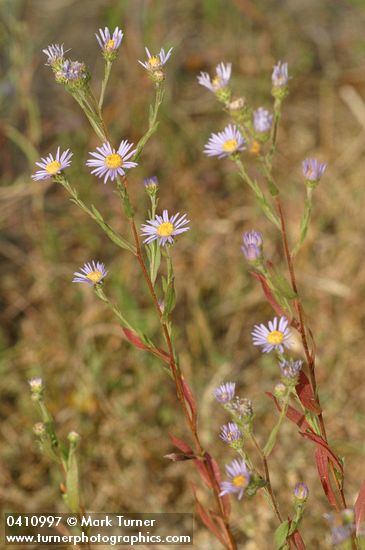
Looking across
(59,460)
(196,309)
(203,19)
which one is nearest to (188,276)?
(196,309)

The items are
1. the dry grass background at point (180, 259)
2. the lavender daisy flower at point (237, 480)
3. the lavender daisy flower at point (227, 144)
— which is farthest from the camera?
the dry grass background at point (180, 259)

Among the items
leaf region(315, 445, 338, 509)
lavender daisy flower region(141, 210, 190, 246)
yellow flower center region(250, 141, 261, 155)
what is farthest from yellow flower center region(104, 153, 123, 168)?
leaf region(315, 445, 338, 509)

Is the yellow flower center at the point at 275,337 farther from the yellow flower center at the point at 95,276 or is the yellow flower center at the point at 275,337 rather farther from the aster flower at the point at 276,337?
the yellow flower center at the point at 95,276

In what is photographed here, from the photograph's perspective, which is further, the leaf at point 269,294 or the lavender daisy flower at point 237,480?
the leaf at point 269,294

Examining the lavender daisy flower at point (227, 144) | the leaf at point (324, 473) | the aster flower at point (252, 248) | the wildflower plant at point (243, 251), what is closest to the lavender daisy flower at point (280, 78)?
the wildflower plant at point (243, 251)

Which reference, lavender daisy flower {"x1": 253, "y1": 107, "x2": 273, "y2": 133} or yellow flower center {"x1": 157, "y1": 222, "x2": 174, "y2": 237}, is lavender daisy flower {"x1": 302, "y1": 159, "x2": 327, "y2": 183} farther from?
yellow flower center {"x1": 157, "y1": 222, "x2": 174, "y2": 237}

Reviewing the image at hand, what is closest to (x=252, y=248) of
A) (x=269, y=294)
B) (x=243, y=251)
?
(x=243, y=251)
